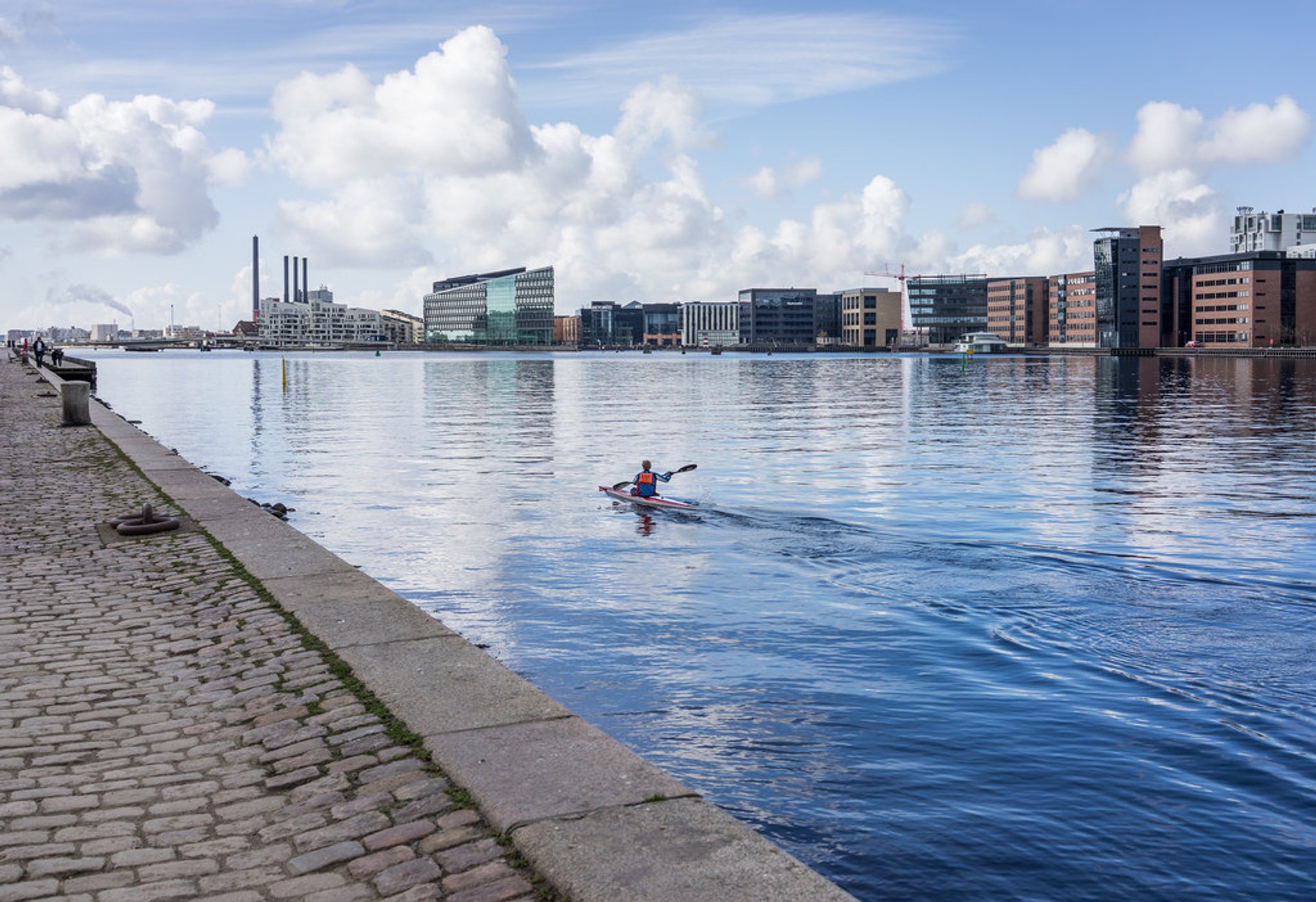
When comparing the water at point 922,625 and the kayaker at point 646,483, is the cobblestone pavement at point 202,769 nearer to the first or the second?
the water at point 922,625

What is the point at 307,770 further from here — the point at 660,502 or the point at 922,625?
the point at 660,502

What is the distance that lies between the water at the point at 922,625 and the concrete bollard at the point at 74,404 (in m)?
4.41

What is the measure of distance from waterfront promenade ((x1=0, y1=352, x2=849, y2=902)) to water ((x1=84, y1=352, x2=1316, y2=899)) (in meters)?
2.29

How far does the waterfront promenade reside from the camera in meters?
6.36

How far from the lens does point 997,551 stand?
71.9 feet

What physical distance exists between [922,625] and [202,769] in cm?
1089

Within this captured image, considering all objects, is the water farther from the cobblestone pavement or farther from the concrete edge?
the cobblestone pavement

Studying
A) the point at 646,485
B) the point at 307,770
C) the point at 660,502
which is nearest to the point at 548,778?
the point at 307,770

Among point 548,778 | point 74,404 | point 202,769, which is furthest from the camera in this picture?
point 74,404

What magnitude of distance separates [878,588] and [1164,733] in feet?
24.4

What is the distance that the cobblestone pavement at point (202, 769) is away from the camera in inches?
253

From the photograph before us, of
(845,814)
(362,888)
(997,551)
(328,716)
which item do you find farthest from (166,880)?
(997,551)

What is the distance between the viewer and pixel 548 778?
759 centimetres

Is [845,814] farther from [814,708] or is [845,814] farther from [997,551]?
[997,551]
